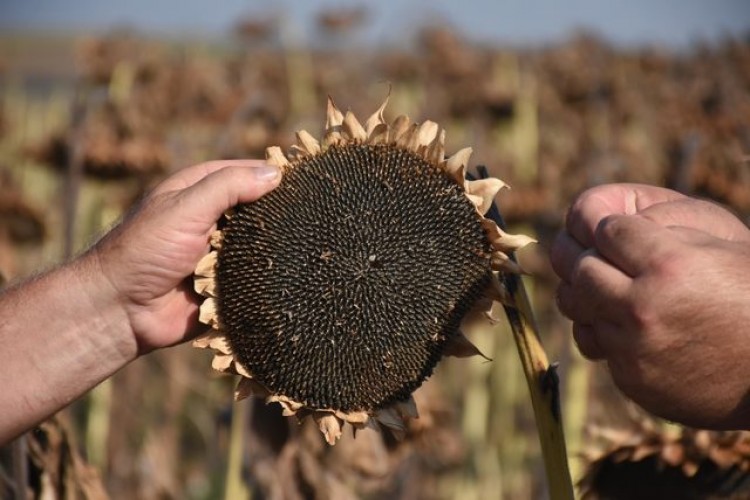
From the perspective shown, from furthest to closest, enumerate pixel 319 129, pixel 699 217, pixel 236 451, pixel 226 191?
pixel 319 129
pixel 236 451
pixel 226 191
pixel 699 217

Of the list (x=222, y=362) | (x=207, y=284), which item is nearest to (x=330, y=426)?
(x=222, y=362)

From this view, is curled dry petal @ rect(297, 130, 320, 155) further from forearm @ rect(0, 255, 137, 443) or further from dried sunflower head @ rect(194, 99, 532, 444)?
forearm @ rect(0, 255, 137, 443)

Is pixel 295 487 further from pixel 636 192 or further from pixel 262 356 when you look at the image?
pixel 636 192

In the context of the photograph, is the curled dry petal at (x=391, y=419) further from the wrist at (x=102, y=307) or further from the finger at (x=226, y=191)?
the wrist at (x=102, y=307)

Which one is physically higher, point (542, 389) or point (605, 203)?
point (605, 203)

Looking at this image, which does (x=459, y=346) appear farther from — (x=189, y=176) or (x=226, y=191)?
(x=189, y=176)

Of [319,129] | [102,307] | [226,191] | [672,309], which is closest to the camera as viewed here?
[672,309]

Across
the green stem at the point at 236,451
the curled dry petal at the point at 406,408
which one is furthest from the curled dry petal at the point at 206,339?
the green stem at the point at 236,451

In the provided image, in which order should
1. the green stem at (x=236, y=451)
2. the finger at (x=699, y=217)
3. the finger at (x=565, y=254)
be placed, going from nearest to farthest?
the finger at (x=699, y=217), the finger at (x=565, y=254), the green stem at (x=236, y=451)
